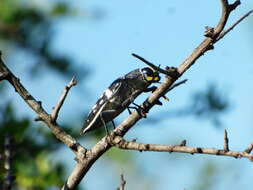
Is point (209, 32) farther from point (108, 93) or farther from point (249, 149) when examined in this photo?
point (108, 93)

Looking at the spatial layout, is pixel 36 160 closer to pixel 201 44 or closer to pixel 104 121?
pixel 104 121

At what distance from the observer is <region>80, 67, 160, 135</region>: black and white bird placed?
12.0 ft

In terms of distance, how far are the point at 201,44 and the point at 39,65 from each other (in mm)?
5701

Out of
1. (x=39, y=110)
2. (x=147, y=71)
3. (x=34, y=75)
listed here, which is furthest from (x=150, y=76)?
(x=34, y=75)

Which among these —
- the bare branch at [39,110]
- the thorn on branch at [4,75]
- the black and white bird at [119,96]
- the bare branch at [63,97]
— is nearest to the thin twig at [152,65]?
the bare branch at [63,97]

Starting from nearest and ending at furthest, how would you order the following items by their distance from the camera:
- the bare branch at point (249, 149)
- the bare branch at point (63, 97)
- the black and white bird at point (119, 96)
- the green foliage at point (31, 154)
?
the bare branch at point (249, 149) < the bare branch at point (63, 97) < the black and white bird at point (119, 96) < the green foliage at point (31, 154)

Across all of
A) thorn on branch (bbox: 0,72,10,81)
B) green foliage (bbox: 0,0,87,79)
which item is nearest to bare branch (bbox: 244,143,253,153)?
thorn on branch (bbox: 0,72,10,81)

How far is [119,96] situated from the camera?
3738mm

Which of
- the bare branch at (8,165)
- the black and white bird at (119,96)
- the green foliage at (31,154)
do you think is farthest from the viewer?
the green foliage at (31,154)

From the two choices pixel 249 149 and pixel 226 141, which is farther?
pixel 226 141

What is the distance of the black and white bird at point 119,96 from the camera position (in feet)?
12.0

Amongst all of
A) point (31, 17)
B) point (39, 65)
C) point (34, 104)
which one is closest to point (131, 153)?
point (39, 65)

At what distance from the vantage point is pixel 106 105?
3717 millimetres

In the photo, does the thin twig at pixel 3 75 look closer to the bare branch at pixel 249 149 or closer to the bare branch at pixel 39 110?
the bare branch at pixel 39 110
